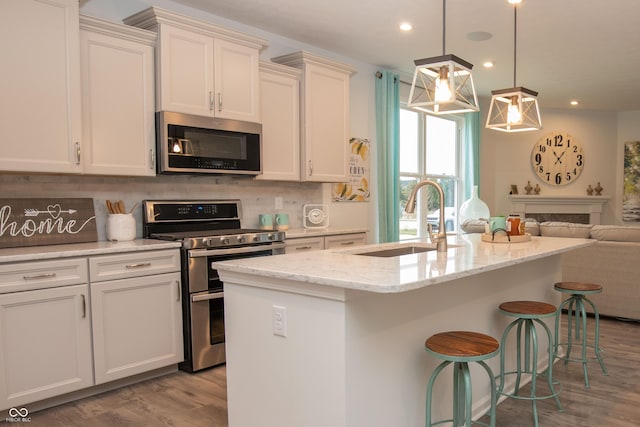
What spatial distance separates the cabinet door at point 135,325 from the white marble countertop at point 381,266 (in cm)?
110

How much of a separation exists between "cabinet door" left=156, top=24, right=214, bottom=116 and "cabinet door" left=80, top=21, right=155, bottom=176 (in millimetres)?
94

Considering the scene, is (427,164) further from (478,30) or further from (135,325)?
(135,325)

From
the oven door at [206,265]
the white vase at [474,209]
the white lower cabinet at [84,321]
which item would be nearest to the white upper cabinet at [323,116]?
the oven door at [206,265]

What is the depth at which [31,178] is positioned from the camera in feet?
10.5

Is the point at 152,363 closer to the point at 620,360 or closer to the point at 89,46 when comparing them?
the point at 89,46

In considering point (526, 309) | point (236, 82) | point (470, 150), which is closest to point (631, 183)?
point (470, 150)

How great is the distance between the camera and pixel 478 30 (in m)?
4.45

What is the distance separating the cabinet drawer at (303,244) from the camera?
13.5ft

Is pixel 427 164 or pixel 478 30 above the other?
pixel 478 30

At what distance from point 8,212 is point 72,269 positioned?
606 millimetres

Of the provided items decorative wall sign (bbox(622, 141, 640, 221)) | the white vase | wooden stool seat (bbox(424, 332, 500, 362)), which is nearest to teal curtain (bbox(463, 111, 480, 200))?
the white vase

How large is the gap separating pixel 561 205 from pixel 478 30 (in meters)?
4.99

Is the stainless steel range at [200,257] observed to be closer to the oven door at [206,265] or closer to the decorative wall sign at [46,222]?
the oven door at [206,265]

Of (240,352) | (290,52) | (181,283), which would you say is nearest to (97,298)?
(181,283)
